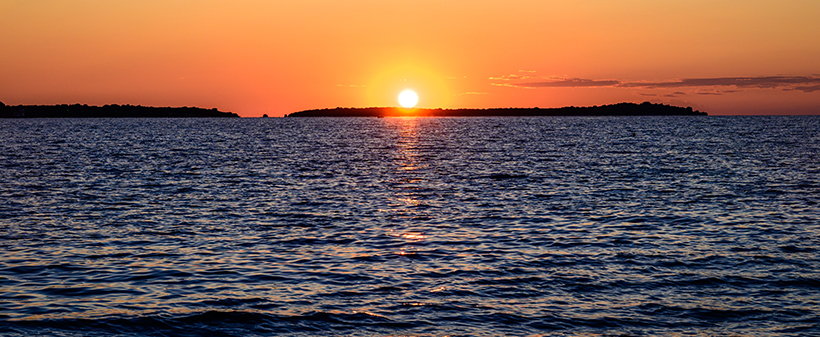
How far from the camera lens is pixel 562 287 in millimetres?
18047

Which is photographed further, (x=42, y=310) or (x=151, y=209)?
(x=151, y=209)

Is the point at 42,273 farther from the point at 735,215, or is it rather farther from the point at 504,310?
the point at 735,215

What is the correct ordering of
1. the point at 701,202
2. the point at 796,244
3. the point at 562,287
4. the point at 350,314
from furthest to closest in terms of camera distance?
1. the point at 701,202
2. the point at 796,244
3. the point at 562,287
4. the point at 350,314

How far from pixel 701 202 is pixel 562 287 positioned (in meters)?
20.3

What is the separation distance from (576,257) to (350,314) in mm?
9236

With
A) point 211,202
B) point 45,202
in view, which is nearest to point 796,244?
point 211,202

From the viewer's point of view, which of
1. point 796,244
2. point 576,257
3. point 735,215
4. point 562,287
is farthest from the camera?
point 735,215

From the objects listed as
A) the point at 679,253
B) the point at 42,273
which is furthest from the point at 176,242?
the point at 679,253

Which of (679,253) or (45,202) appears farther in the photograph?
(45,202)

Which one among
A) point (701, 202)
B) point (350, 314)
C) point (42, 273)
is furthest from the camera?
point (701, 202)

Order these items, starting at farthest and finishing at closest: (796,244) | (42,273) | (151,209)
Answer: (151,209) → (796,244) → (42,273)

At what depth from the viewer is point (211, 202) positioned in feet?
116

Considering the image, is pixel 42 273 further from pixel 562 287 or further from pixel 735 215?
pixel 735 215

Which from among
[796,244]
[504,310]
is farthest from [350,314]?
[796,244]
